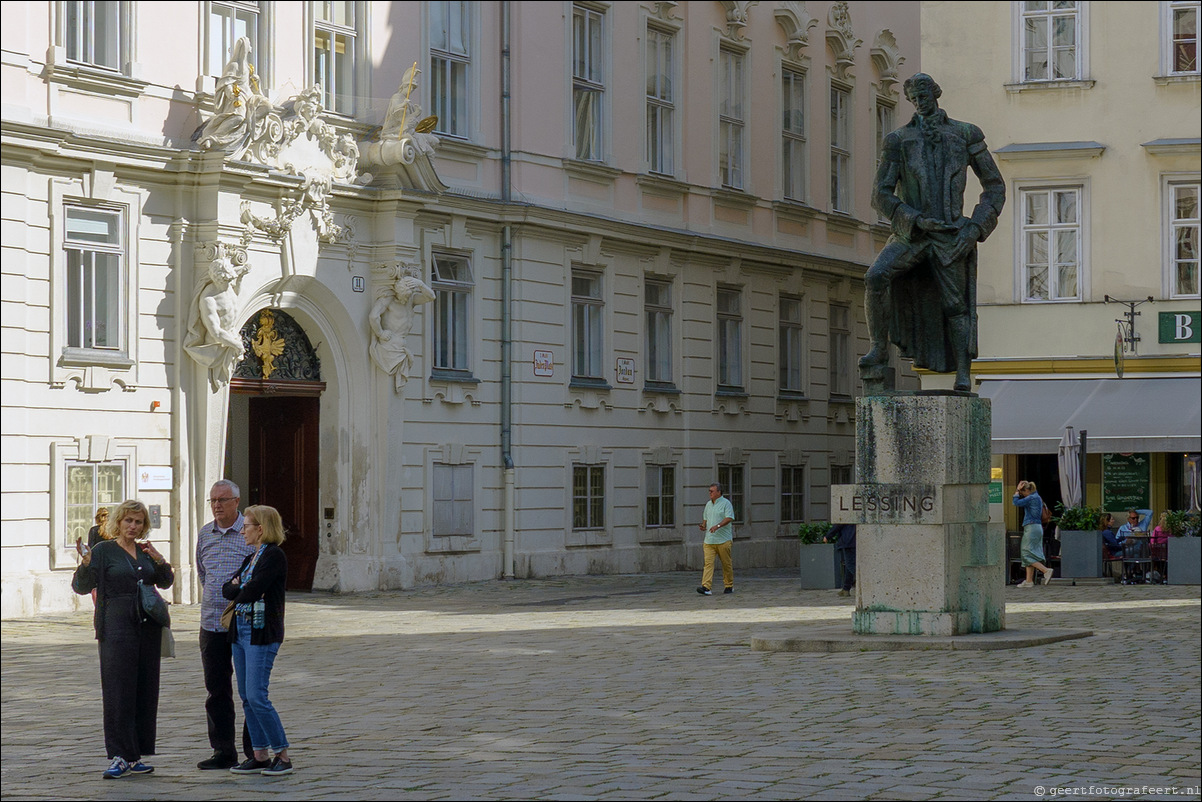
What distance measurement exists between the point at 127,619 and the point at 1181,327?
77.1 ft

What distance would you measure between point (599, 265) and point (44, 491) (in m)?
11.7

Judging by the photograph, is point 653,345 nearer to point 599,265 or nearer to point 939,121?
point 599,265

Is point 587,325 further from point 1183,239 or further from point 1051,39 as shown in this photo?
point 1183,239

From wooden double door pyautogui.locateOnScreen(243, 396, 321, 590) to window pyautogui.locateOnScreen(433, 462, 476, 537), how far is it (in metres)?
1.92

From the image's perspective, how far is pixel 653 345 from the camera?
3312cm

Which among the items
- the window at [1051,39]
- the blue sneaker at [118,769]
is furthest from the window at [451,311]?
the blue sneaker at [118,769]

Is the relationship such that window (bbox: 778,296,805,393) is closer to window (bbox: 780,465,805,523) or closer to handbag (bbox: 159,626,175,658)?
window (bbox: 780,465,805,523)

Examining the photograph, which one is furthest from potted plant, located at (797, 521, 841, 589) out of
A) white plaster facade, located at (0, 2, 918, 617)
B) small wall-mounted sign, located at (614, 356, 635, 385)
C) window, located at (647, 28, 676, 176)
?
window, located at (647, 28, 676, 176)

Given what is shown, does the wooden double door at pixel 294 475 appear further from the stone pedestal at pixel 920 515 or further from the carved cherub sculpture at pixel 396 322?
the stone pedestal at pixel 920 515

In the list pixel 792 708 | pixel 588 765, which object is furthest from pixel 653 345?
pixel 588 765

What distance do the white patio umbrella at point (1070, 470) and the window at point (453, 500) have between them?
29.0 ft

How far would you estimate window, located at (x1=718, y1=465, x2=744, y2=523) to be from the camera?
34.8 m

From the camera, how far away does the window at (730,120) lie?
3497cm

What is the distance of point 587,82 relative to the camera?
31297 mm
